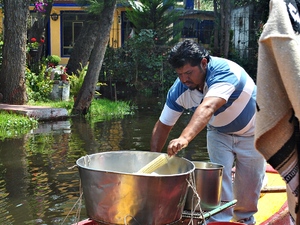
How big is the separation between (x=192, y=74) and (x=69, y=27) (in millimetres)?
25725

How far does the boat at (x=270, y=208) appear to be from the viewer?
4.37m

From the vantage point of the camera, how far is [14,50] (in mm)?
14273

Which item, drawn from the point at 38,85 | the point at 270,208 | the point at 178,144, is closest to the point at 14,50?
the point at 38,85

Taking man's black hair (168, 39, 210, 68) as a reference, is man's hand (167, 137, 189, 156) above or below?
below

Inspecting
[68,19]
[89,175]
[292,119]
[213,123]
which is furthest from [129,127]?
[68,19]

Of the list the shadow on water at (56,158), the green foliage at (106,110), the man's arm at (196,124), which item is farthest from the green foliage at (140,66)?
the man's arm at (196,124)

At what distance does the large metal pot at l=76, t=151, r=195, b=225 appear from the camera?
3.49 m

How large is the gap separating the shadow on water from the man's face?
4.20 ft

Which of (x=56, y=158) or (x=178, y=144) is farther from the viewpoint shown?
(x=56, y=158)

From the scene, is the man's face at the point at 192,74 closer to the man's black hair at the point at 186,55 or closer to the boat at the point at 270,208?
the man's black hair at the point at 186,55

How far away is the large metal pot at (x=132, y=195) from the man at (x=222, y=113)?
0.41 m

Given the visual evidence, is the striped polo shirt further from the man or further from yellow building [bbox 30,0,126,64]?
yellow building [bbox 30,0,126,64]

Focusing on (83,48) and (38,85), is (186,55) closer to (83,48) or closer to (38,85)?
(38,85)

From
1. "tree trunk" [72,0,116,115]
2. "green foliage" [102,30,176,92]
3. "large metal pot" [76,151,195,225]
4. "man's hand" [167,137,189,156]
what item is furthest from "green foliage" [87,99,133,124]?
"large metal pot" [76,151,195,225]
